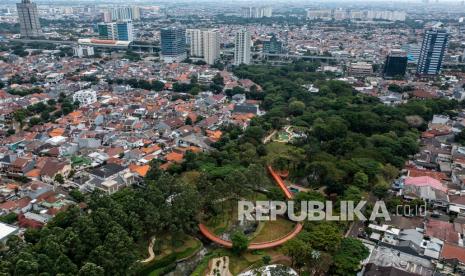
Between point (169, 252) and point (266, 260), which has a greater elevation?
point (266, 260)

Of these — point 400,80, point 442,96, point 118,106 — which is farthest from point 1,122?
point 400,80

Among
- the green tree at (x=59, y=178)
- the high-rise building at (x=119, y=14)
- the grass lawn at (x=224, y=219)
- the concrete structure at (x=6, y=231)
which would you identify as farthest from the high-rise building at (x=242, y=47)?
the high-rise building at (x=119, y=14)

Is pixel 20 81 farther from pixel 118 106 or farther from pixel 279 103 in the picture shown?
pixel 279 103

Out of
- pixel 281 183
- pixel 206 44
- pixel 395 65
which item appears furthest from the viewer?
pixel 206 44

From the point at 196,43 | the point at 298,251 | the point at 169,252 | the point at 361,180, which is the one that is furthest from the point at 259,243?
the point at 196,43

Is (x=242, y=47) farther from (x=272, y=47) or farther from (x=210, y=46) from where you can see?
(x=272, y=47)

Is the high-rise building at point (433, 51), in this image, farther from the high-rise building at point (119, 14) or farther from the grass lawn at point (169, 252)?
the high-rise building at point (119, 14)
